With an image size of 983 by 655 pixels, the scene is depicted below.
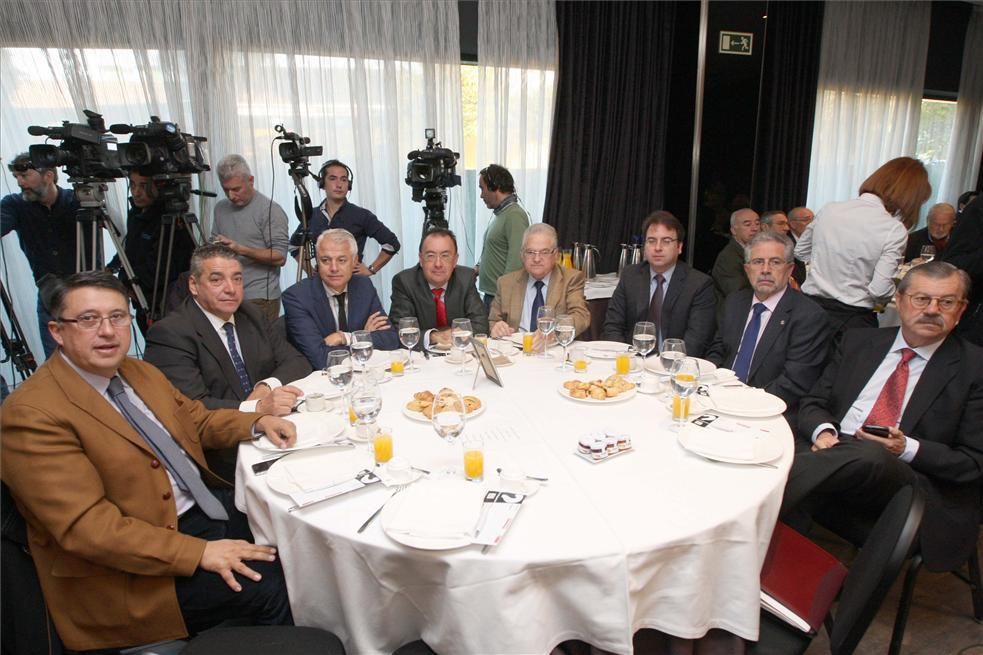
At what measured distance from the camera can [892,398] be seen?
1.91m

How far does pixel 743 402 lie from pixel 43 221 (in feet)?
12.9

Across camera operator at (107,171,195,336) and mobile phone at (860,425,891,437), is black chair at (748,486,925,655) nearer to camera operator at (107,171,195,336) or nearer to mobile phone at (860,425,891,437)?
mobile phone at (860,425,891,437)

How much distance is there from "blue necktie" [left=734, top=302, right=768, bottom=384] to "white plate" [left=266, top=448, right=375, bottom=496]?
1695 mm

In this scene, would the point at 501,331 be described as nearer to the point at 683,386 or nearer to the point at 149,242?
the point at 683,386

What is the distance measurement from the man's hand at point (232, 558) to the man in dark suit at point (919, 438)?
54.9 inches

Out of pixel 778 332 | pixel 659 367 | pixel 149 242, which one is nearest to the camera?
pixel 659 367

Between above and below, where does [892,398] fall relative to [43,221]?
below

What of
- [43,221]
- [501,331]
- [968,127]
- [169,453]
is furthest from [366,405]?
[968,127]

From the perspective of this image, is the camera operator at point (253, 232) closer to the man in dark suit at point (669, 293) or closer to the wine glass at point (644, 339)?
the man in dark suit at point (669, 293)

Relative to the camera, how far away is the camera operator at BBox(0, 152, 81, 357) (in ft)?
11.3

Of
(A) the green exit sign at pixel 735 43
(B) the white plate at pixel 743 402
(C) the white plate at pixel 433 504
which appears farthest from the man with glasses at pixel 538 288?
(A) the green exit sign at pixel 735 43

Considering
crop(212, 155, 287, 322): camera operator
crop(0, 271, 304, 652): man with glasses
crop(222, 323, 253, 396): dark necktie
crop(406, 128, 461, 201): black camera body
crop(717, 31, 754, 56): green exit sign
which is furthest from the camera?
crop(717, 31, 754, 56): green exit sign

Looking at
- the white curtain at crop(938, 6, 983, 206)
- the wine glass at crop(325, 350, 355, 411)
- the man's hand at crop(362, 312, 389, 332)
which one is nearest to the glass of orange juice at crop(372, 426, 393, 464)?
the wine glass at crop(325, 350, 355, 411)

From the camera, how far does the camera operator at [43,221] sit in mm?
3430
